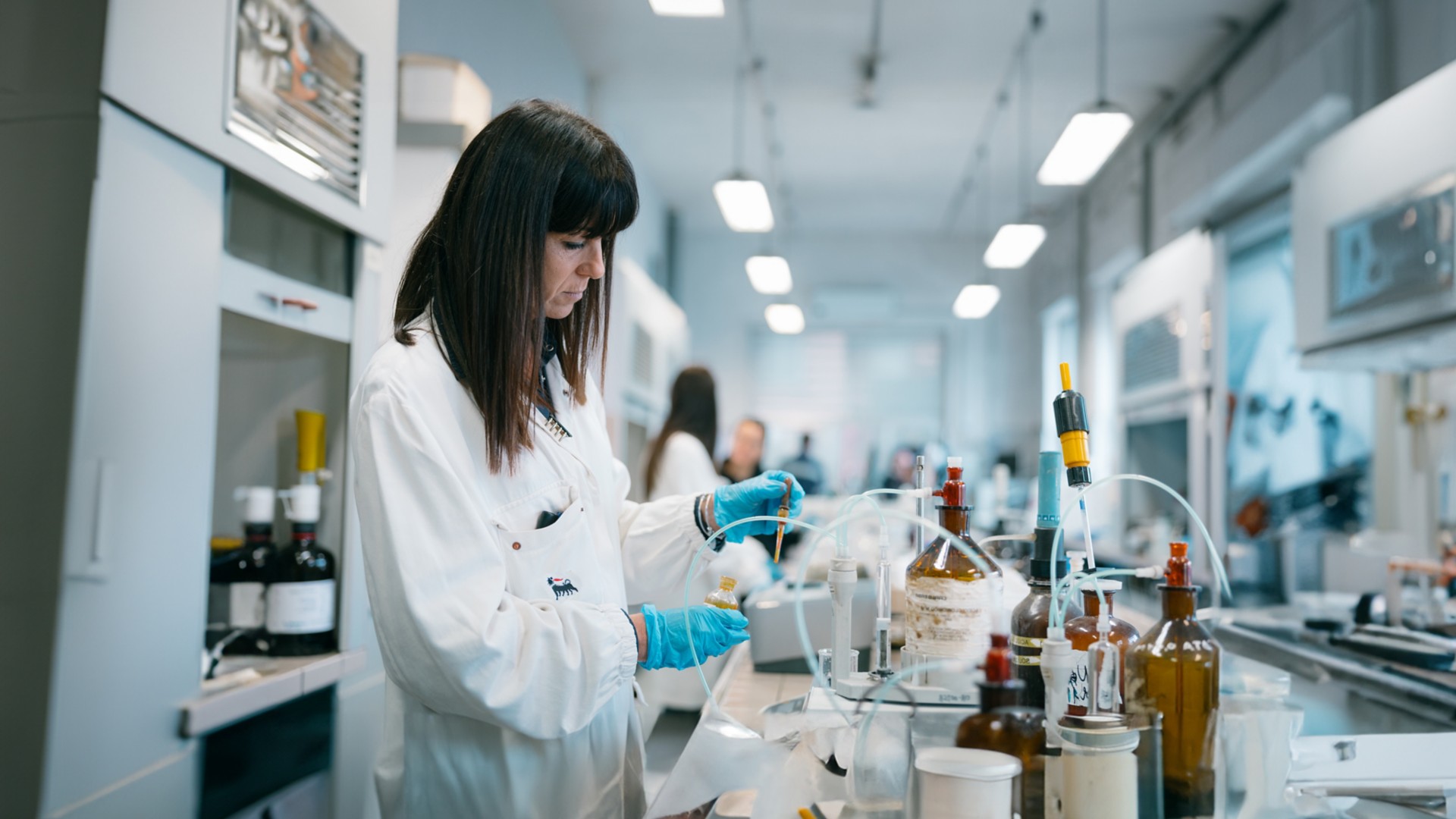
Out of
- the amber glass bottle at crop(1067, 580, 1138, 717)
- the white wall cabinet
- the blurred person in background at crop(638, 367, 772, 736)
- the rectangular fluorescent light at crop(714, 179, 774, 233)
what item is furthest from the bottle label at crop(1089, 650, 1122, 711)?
the rectangular fluorescent light at crop(714, 179, 774, 233)

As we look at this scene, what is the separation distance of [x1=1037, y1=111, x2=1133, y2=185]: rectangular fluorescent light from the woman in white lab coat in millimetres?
2272

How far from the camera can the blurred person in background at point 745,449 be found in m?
4.24

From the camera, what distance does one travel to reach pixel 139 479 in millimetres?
1195

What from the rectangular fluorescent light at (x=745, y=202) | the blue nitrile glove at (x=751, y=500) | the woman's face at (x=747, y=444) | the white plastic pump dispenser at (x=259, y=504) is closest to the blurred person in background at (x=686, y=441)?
the woman's face at (x=747, y=444)

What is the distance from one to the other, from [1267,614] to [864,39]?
2.88m

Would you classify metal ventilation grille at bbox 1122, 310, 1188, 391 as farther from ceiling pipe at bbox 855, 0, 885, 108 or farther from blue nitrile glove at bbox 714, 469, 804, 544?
blue nitrile glove at bbox 714, 469, 804, 544

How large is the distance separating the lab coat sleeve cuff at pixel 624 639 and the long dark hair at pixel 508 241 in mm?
208

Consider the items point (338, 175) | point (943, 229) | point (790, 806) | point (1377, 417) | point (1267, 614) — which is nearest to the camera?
point (790, 806)

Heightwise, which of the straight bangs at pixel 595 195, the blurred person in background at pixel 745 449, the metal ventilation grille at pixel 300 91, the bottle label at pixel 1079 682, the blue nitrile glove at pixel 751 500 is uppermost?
the metal ventilation grille at pixel 300 91

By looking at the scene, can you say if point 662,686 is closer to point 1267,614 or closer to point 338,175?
point 1267,614

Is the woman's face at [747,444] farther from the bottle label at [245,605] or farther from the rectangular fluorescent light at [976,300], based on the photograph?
the bottle label at [245,605]

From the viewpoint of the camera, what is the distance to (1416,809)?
0.95 m

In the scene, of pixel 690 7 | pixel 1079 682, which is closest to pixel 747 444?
pixel 690 7

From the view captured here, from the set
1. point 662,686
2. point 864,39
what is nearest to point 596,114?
point 864,39
